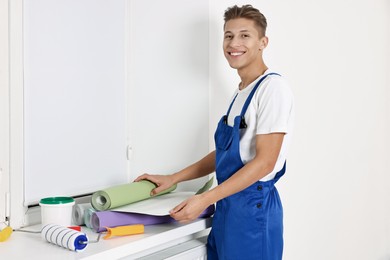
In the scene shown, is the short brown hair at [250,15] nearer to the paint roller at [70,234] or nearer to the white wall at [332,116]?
the white wall at [332,116]

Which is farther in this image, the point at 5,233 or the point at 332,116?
the point at 332,116

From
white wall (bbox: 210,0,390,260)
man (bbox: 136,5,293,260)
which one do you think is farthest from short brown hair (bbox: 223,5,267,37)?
white wall (bbox: 210,0,390,260)

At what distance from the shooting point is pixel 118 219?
55.0 inches

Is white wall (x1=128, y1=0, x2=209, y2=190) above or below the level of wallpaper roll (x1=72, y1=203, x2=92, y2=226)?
above

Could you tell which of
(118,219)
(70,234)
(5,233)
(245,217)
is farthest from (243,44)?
(5,233)

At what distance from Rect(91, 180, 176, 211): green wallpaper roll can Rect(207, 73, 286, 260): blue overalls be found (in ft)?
0.85

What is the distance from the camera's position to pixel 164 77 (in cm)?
Answer: 187

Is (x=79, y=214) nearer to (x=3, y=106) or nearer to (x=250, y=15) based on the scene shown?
(x=3, y=106)

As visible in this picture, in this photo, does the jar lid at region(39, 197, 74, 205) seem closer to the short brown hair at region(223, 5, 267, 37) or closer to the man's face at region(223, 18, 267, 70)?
the man's face at region(223, 18, 267, 70)

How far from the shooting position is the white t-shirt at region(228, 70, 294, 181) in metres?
1.42

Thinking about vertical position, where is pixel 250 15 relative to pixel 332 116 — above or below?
above

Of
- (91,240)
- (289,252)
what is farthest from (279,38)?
(91,240)

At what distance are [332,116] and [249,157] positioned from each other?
42.6 inches

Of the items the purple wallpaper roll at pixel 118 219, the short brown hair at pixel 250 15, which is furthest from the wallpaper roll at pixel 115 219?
the short brown hair at pixel 250 15
